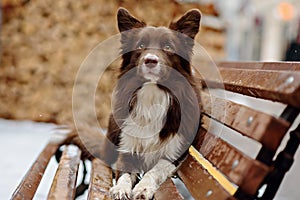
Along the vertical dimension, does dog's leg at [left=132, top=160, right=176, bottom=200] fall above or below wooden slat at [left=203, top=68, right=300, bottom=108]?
below

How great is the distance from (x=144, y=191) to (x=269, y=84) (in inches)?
30.6

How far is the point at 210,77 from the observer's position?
3.41 m

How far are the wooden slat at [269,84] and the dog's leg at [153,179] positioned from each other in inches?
19.1

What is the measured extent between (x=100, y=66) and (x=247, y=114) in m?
4.96

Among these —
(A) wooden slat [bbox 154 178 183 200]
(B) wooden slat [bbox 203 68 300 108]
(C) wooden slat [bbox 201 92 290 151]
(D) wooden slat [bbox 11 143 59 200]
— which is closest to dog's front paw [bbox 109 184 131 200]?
(A) wooden slat [bbox 154 178 183 200]

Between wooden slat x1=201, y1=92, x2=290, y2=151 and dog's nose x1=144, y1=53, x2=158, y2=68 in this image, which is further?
dog's nose x1=144, y1=53, x2=158, y2=68

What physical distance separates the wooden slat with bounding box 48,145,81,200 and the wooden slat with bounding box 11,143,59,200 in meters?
0.10

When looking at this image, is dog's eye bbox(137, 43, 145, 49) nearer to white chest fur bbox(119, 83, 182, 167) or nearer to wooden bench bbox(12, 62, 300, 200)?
white chest fur bbox(119, 83, 182, 167)

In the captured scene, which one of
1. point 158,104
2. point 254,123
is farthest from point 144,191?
point 254,123

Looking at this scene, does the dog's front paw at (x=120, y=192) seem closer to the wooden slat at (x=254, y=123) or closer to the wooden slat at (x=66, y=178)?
the wooden slat at (x=66, y=178)

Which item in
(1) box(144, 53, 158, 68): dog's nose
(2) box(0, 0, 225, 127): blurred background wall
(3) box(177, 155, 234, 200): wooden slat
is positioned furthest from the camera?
(2) box(0, 0, 225, 127): blurred background wall

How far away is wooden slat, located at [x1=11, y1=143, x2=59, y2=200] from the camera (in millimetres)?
2101

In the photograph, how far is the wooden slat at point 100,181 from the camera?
80.8 inches

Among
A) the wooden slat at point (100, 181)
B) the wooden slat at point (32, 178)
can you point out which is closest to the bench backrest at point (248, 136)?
the wooden slat at point (100, 181)
